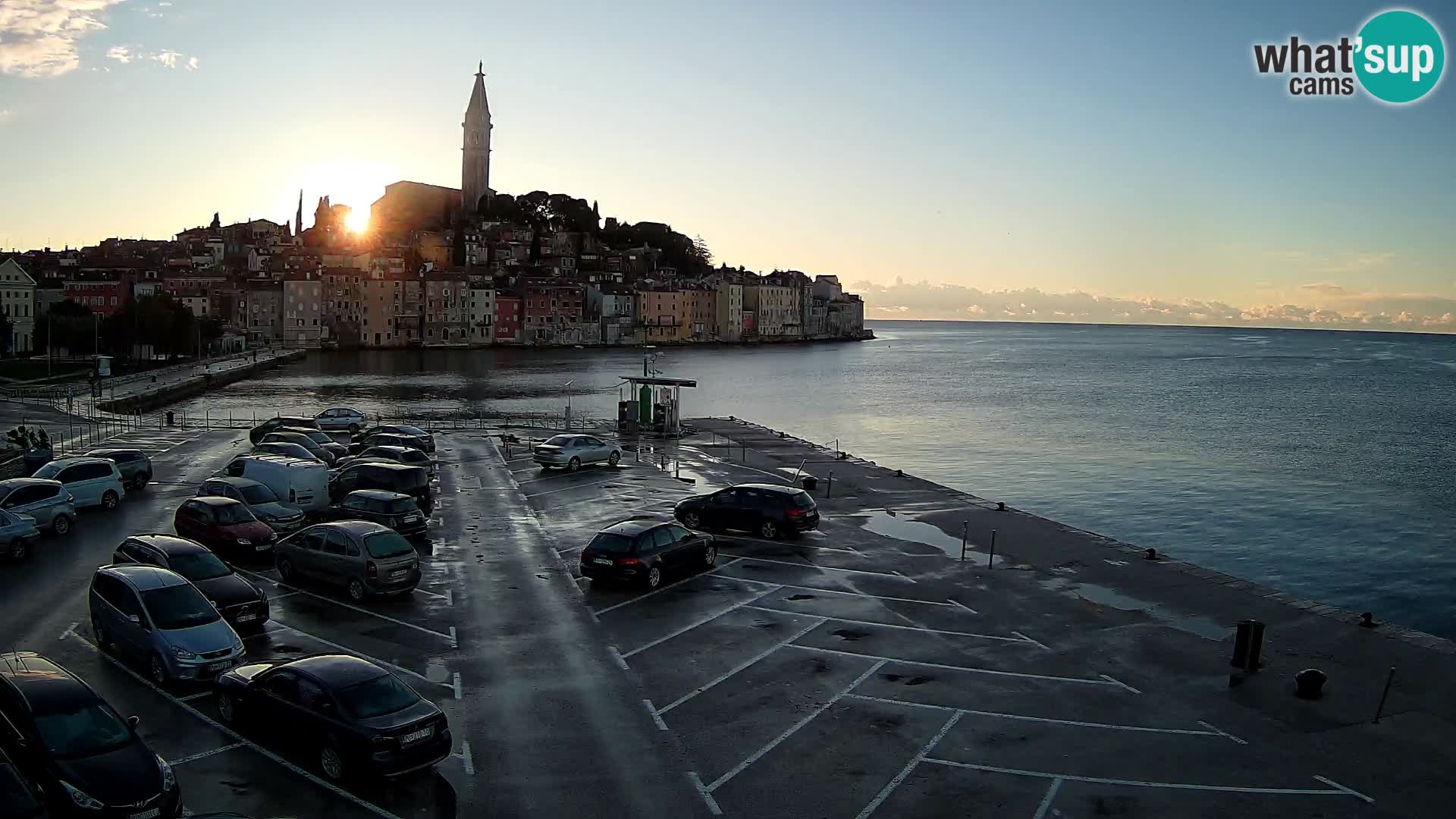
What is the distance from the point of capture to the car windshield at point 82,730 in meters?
10.3

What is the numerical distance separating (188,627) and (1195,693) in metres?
14.2

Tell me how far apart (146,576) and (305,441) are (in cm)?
2309

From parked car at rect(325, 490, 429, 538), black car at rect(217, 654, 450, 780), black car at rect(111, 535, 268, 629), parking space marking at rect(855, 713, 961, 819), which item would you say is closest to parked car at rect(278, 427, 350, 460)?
parked car at rect(325, 490, 429, 538)

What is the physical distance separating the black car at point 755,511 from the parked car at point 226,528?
372 inches

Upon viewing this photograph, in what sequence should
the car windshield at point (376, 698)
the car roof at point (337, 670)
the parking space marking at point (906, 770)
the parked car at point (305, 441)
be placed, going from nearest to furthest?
1. the parking space marking at point (906, 770)
2. the car windshield at point (376, 698)
3. the car roof at point (337, 670)
4. the parked car at point (305, 441)

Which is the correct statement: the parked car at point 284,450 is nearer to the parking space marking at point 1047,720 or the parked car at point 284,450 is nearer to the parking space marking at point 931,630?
the parking space marking at point 931,630

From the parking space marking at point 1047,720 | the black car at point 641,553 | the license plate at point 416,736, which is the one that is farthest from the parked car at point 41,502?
the parking space marking at point 1047,720

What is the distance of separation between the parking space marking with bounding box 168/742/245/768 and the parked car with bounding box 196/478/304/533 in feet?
42.1

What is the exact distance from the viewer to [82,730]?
10508 mm

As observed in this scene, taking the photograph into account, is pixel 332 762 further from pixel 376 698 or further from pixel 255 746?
pixel 255 746

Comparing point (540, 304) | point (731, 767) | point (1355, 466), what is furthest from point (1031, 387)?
point (731, 767)

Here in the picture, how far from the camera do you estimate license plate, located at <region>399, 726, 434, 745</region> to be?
11445 millimetres

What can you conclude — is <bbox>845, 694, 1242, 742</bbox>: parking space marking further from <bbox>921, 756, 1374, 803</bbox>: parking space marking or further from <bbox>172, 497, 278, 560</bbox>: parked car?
<bbox>172, 497, 278, 560</bbox>: parked car

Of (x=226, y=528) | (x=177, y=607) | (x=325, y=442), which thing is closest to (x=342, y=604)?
(x=177, y=607)
